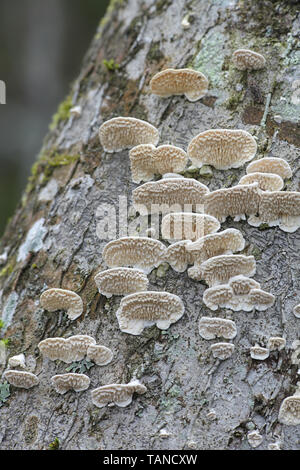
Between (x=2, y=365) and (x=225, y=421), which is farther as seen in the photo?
(x=2, y=365)

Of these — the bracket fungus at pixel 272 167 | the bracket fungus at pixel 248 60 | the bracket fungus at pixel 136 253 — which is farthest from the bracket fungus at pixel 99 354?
the bracket fungus at pixel 248 60

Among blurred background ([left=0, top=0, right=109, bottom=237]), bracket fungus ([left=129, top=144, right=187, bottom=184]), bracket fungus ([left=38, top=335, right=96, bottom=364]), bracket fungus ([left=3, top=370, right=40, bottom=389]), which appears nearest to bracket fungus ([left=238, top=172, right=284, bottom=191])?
bracket fungus ([left=129, top=144, right=187, bottom=184])

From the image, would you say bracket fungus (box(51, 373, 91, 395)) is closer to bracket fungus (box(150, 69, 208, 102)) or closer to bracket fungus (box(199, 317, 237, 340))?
bracket fungus (box(199, 317, 237, 340))

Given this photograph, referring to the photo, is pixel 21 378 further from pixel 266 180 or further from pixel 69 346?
pixel 266 180

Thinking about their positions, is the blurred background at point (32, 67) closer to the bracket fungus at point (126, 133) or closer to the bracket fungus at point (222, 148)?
the bracket fungus at point (126, 133)

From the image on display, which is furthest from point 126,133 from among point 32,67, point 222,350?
point 32,67

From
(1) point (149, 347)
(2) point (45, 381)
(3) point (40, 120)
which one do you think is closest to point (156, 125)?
(1) point (149, 347)
